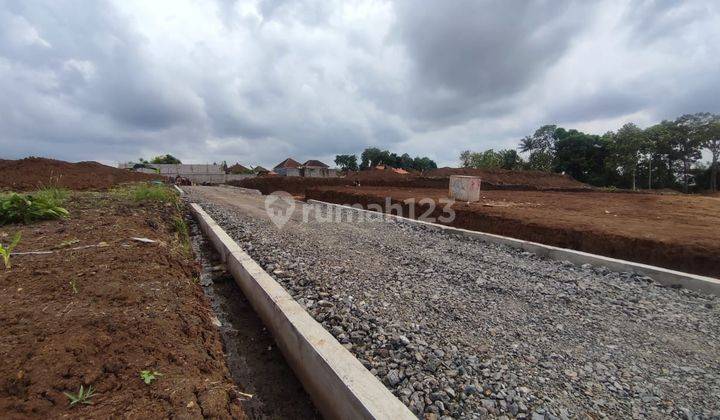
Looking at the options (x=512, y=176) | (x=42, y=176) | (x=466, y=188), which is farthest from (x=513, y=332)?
(x=512, y=176)

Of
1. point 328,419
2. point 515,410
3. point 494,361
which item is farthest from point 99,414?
point 494,361

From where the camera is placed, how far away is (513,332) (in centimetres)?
307

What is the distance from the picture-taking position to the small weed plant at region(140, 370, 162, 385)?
73.7 inches

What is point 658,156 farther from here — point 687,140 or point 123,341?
point 123,341

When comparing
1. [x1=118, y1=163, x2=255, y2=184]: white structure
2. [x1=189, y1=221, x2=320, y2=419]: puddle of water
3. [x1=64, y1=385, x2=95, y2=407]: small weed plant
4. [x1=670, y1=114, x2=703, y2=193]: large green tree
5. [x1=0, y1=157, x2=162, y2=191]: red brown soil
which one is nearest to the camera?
[x1=64, y1=385, x2=95, y2=407]: small weed plant

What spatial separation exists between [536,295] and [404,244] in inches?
113

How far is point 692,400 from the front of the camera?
2.25 meters

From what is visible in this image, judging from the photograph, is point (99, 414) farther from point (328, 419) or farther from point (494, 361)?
point (494, 361)

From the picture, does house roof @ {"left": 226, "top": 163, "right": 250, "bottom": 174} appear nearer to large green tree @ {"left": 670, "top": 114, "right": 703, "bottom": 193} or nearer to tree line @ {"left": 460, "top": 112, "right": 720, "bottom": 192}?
tree line @ {"left": 460, "top": 112, "right": 720, "bottom": 192}

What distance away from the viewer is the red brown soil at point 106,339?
1.67m

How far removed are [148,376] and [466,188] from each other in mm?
11756

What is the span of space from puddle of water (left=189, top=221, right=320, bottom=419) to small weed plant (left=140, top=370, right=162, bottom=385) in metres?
0.82

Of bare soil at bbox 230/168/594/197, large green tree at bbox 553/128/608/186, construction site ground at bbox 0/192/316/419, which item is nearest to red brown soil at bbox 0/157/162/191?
construction site ground at bbox 0/192/316/419

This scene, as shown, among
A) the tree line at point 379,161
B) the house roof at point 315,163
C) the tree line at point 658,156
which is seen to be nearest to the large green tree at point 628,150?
the tree line at point 658,156
